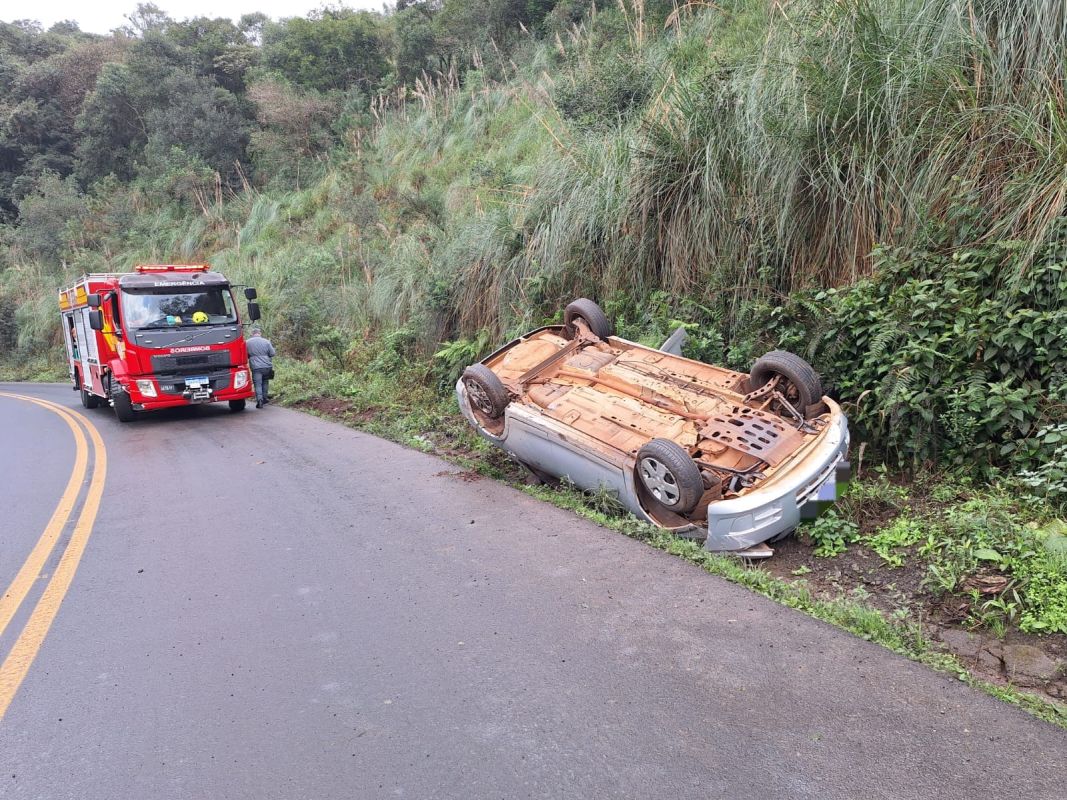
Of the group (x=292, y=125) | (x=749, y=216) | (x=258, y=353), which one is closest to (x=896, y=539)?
(x=749, y=216)

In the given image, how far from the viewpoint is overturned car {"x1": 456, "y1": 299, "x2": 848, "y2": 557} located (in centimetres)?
497

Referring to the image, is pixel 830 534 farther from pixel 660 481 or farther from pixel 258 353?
pixel 258 353

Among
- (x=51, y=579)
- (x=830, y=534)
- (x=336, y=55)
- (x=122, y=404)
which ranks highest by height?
(x=336, y=55)

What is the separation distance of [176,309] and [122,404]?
1830mm

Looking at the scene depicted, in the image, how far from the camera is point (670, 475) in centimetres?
510

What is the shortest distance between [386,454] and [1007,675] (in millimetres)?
6651

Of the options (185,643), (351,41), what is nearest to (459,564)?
(185,643)

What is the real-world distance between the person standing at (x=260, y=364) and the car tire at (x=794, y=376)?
1000 centimetres

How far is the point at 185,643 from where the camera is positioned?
4.04 m

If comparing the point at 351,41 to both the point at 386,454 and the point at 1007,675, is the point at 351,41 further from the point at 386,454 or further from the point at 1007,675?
the point at 1007,675

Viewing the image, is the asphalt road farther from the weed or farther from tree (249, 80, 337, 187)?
tree (249, 80, 337, 187)

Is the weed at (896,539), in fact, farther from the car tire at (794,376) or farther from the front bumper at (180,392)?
the front bumper at (180,392)

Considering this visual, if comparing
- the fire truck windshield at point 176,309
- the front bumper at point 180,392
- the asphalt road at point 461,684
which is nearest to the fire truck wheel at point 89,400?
the front bumper at point 180,392

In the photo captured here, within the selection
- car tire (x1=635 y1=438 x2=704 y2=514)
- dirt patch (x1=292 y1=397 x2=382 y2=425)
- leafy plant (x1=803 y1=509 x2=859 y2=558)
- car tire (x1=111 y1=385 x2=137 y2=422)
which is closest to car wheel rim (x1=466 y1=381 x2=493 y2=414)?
car tire (x1=635 y1=438 x2=704 y2=514)
